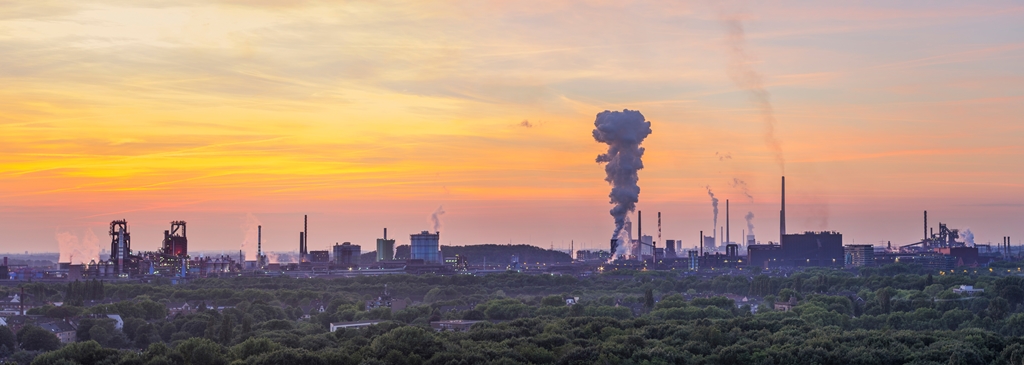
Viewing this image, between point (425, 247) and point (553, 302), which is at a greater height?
point (425, 247)

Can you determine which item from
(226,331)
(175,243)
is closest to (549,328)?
(226,331)

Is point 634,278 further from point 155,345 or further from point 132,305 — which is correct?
point 155,345

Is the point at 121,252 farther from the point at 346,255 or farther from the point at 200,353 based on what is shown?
the point at 200,353

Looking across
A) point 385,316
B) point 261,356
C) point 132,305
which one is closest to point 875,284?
point 385,316

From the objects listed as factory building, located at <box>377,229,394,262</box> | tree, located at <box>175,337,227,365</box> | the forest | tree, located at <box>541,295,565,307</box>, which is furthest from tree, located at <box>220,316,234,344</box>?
factory building, located at <box>377,229,394,262</box>

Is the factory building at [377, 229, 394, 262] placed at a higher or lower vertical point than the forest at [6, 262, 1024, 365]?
higher

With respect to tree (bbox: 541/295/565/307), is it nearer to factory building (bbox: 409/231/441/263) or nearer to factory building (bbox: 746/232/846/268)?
factory building (bbox: 409/231/441/263)
